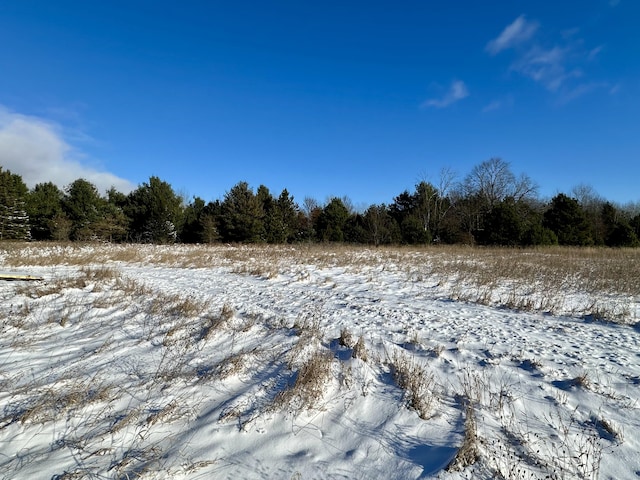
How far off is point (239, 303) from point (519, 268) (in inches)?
406

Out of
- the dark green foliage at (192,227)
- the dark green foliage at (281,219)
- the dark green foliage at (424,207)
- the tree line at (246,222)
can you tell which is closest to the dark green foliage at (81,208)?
the tree line at (246,222)

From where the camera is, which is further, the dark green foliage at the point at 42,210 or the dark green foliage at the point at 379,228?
the dark green foliage at the point at 42,210

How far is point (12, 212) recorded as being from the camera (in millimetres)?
27422

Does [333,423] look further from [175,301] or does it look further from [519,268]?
[519,268]

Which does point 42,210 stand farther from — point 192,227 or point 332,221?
point 332,221

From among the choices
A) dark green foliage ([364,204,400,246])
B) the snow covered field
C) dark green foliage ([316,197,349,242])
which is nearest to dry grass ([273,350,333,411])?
the snow covered field

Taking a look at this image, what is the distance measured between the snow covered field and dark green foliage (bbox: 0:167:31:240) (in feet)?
97.7

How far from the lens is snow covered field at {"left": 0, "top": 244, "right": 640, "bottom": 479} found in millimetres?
2227

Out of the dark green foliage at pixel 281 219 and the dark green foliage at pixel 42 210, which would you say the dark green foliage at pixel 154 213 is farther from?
the dark green foliage at pixel 281 219

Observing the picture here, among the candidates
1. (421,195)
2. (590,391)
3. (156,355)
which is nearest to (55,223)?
(156,355)

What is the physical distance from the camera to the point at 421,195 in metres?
37.2

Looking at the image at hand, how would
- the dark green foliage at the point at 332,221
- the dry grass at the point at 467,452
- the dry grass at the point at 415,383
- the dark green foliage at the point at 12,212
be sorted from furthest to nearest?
the dark green foliage at the point at 332,221 < the dark green foliage at the point at 12,212 < the dry grass at the point at 415,383 < the dry grass at the point at 467,452

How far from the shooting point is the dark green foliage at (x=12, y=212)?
2672cm

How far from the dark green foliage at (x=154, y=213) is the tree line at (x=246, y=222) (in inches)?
3.6
